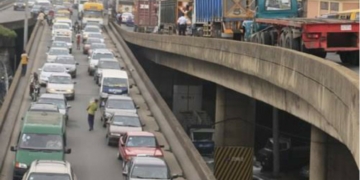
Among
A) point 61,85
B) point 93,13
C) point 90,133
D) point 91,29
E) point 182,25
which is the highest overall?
point 182,25

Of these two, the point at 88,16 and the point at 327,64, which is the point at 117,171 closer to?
the point at 327,64

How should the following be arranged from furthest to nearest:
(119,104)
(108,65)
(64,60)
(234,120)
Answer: (64,60)
(108,65)
(234,120)
(119,104)

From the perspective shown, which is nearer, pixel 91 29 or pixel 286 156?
pixel 286 156

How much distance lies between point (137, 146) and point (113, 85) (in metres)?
15.1

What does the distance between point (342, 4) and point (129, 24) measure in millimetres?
55197

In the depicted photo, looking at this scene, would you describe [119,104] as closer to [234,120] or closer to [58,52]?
[234,120]

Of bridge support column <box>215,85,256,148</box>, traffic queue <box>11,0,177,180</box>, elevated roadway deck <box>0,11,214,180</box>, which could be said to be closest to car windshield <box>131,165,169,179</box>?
traffic queue <box>11,0,177,180</box>

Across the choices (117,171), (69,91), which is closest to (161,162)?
(117,171)

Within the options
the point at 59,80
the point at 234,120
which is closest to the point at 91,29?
the point at 59,80

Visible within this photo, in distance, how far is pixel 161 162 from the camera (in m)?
27.8

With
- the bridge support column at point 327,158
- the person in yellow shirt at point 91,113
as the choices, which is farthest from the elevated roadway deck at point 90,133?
the bridge support column at point 327,158

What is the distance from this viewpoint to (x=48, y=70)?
50719 mm

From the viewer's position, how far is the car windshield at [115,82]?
1848 inches

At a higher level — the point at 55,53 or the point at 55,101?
the point at 55,53
